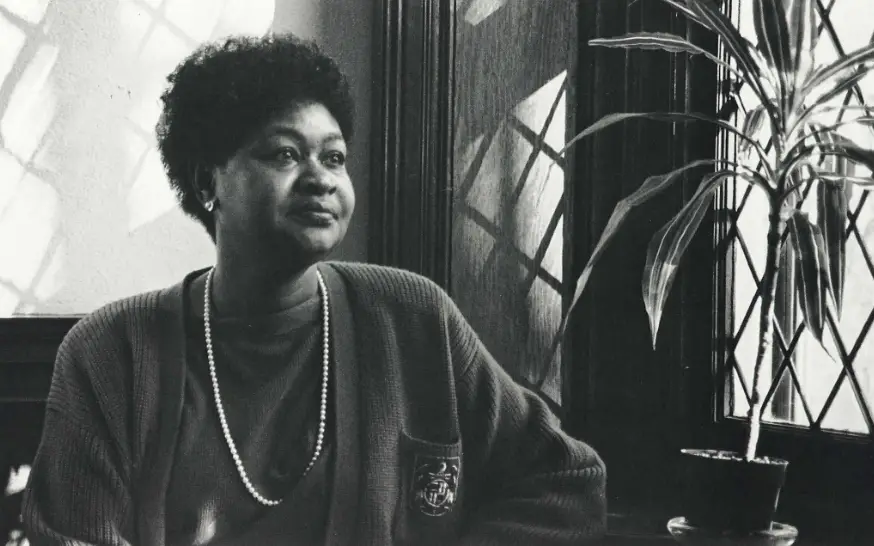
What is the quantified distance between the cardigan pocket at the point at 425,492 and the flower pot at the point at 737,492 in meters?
0.45

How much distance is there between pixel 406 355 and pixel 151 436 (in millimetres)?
330

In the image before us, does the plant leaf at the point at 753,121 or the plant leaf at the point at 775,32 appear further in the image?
the plant leaf at the point at 753,121

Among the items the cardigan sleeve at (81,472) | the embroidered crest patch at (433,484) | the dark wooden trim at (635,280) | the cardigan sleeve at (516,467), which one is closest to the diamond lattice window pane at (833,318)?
the dark wooden trim at (635,280)

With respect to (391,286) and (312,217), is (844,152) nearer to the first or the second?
(391,286)

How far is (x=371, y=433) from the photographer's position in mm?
1124

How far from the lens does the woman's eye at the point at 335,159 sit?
110 cm

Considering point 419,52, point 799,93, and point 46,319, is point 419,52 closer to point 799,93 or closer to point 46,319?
point 799,93

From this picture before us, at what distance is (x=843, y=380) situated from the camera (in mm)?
1558

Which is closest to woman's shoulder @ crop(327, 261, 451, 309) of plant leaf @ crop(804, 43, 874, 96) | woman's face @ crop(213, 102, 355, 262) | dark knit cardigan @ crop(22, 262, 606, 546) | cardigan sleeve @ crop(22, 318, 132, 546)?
dark knit cardigan @ crop(22, 262, 606, 546)

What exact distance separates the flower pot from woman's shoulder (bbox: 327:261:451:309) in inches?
20.1

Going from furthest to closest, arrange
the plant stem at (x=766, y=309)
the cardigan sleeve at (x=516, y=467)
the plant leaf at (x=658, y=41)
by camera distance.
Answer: the plant leaf at (x=658, y=41)
the plant stem at (x=766, y=309)
the cardigan sleeve at (x=516, y=467)

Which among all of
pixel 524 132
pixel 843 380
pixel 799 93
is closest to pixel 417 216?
pixel 524 132

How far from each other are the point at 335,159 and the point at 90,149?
1.91ft

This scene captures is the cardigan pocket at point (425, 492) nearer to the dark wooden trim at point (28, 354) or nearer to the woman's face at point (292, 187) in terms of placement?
the woman's face at point (292, 187)
